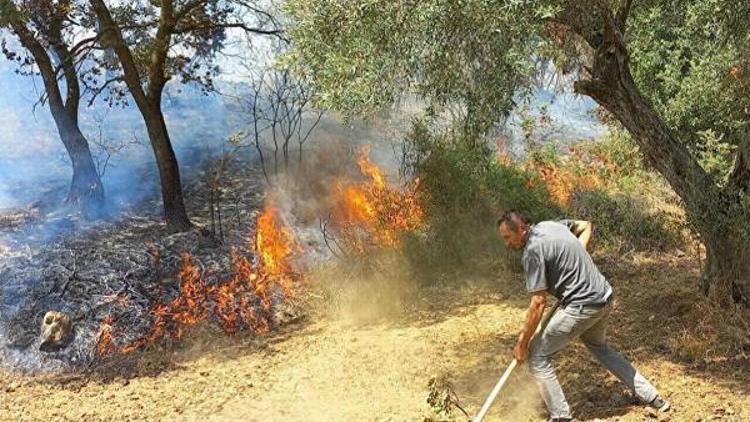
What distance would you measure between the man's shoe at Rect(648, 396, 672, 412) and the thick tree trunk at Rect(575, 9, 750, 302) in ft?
7.14

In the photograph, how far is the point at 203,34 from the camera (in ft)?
37.8

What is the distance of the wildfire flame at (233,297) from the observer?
827cm

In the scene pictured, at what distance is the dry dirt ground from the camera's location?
19.1ft

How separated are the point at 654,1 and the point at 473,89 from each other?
2.95 m

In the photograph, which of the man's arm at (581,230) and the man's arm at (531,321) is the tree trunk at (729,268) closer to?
the man's arm at (581,230)

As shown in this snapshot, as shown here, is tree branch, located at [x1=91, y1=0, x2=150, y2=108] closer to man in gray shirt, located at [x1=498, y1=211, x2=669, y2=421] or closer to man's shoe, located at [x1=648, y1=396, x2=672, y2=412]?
man in gray shirt, located at [x1=498, y1=211, x2=669, y2=421]

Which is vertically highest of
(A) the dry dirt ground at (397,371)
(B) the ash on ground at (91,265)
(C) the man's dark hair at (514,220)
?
(C) the man's dark hair at (514,220)

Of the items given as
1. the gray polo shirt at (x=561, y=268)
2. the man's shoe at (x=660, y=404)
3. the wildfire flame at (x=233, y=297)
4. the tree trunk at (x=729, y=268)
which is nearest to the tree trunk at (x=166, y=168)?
the wildfire flame at (x=233, y=297)

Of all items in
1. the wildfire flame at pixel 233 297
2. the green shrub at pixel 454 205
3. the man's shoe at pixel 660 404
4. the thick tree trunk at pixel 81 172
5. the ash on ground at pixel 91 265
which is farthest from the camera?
the thick tree trunk at pixel 81 172

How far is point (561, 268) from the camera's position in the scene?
4.87 m

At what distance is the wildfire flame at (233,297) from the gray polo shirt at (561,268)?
14.9ft

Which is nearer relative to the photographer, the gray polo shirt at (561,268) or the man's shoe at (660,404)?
the gray polo shirt at (561,268)

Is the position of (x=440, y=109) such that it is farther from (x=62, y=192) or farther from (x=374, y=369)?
(x=62, y=192)

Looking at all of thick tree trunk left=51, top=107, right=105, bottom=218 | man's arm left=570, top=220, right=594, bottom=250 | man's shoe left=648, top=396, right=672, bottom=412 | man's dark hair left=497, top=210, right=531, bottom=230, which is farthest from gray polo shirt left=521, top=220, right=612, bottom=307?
thick tree trunk left=51, top=107, right=105, bottom=218
